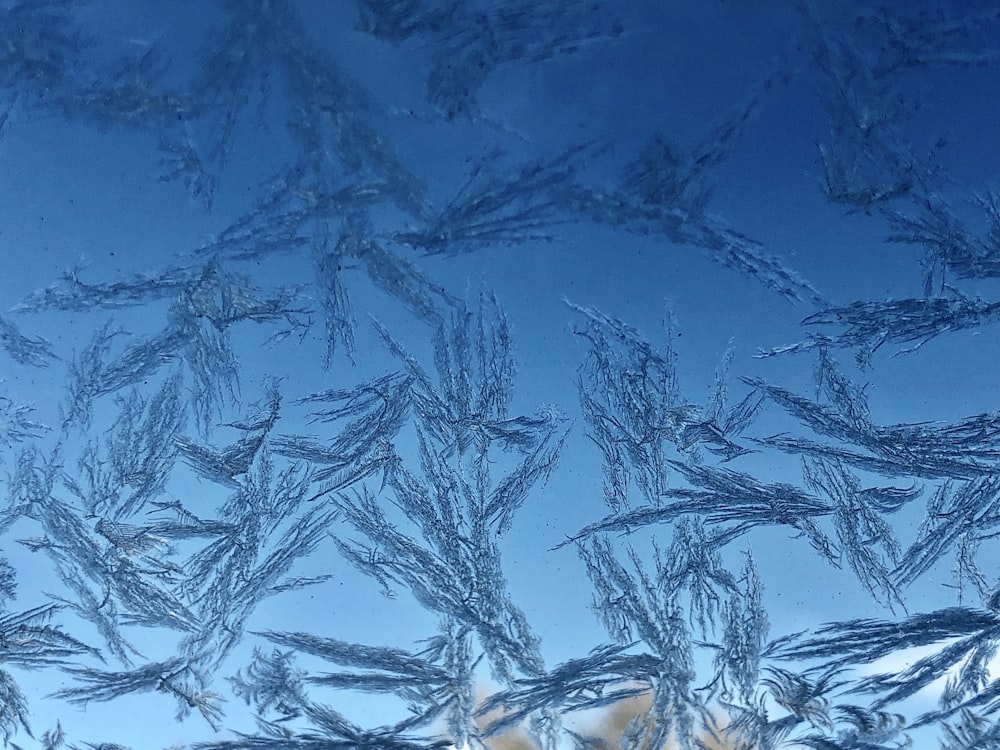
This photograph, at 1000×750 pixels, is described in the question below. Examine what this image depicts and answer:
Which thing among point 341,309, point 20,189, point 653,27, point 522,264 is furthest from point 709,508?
point 20,189

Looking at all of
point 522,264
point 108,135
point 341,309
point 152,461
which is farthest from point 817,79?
point 152,461

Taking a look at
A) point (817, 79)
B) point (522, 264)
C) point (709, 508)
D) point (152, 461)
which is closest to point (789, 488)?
point (709, 508)

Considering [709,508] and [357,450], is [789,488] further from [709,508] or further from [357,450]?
[357,450]

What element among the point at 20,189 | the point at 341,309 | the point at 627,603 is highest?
the point at 20,189

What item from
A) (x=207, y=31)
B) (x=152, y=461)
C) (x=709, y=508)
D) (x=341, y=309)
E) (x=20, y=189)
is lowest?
(x=709, y=508)

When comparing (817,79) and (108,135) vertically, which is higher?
(108,135)

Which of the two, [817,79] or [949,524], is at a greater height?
[817,79]

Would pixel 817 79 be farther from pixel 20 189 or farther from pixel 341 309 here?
pixel 20 189

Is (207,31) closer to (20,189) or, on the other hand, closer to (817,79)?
(20,189)
